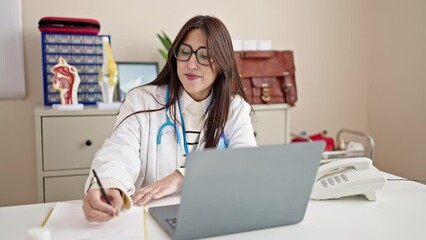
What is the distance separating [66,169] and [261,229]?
4.61 feet

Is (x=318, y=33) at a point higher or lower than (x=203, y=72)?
higher

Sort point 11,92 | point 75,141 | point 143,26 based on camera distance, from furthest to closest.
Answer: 1. point 143,26
2. point 11,92
3. point 75,141

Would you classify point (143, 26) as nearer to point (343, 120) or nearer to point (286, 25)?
point (286, 25)

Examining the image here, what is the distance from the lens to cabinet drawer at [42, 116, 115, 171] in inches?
81.2

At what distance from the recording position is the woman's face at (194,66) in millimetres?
1443

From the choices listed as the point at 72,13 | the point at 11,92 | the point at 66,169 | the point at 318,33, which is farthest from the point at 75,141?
the point at 318,33

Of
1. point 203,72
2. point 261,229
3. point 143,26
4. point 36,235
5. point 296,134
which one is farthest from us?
point 296,134

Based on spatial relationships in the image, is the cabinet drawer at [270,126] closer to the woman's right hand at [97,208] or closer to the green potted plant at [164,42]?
the green potted plant at [164,42]

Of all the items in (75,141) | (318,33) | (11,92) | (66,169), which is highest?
(318,33)

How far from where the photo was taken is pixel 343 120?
3201mm

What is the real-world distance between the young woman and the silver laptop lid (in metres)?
0.46

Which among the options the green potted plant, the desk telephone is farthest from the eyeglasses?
the green potted plant

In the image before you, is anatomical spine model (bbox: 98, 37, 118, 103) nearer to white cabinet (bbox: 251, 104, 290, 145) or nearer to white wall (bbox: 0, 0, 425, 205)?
white wall (bbox: 0, 0, 425, 205)

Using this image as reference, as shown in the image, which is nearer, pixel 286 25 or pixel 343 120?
pixel 286 25
